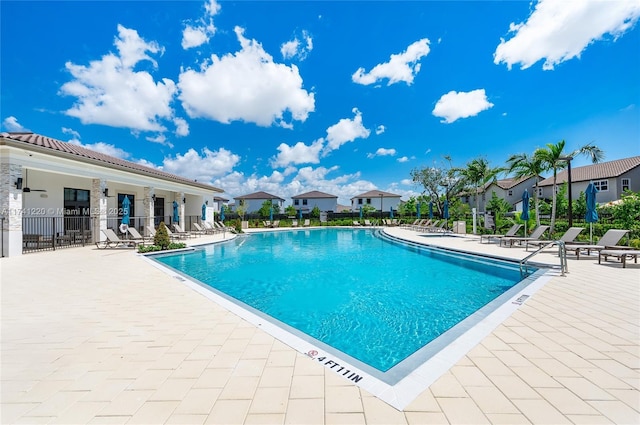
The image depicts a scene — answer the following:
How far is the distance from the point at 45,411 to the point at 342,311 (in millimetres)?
4006

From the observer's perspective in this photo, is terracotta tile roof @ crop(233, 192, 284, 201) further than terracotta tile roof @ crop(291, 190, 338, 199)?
No

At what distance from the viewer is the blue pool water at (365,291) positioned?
4059 mm

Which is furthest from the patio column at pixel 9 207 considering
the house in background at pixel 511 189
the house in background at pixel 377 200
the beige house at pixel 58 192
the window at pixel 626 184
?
the house in background at pixel 377 200

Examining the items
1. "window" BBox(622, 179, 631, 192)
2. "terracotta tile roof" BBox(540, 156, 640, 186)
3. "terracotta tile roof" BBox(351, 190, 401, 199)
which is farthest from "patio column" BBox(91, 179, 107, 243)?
"terracotta tile roof" BBox(351, 190, 401, 199)

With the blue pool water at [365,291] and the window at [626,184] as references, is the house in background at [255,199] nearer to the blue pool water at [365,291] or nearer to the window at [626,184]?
the blue pool water at [365,291]

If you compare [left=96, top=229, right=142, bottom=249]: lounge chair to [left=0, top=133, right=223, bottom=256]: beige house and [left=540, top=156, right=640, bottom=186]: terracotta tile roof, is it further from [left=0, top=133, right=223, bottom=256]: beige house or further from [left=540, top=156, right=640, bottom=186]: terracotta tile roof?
[left=540, top=156, right=640, bottom=186]: terracotta tile roof

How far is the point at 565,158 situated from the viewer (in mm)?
14047

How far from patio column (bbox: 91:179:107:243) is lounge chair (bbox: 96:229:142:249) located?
62 cm

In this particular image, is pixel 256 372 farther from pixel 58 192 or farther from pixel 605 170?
pixel 605 170

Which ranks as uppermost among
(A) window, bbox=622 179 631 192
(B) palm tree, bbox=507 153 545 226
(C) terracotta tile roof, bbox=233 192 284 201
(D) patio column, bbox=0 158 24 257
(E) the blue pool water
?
(C) terracotta tile roof, bbox=233 192 284 201

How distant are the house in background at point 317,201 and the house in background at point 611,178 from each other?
33.2 metres

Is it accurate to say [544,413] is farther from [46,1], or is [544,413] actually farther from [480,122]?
[480,122]

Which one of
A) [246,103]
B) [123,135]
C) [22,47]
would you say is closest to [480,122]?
[246,103]

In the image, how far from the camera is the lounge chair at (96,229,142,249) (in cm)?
1206
